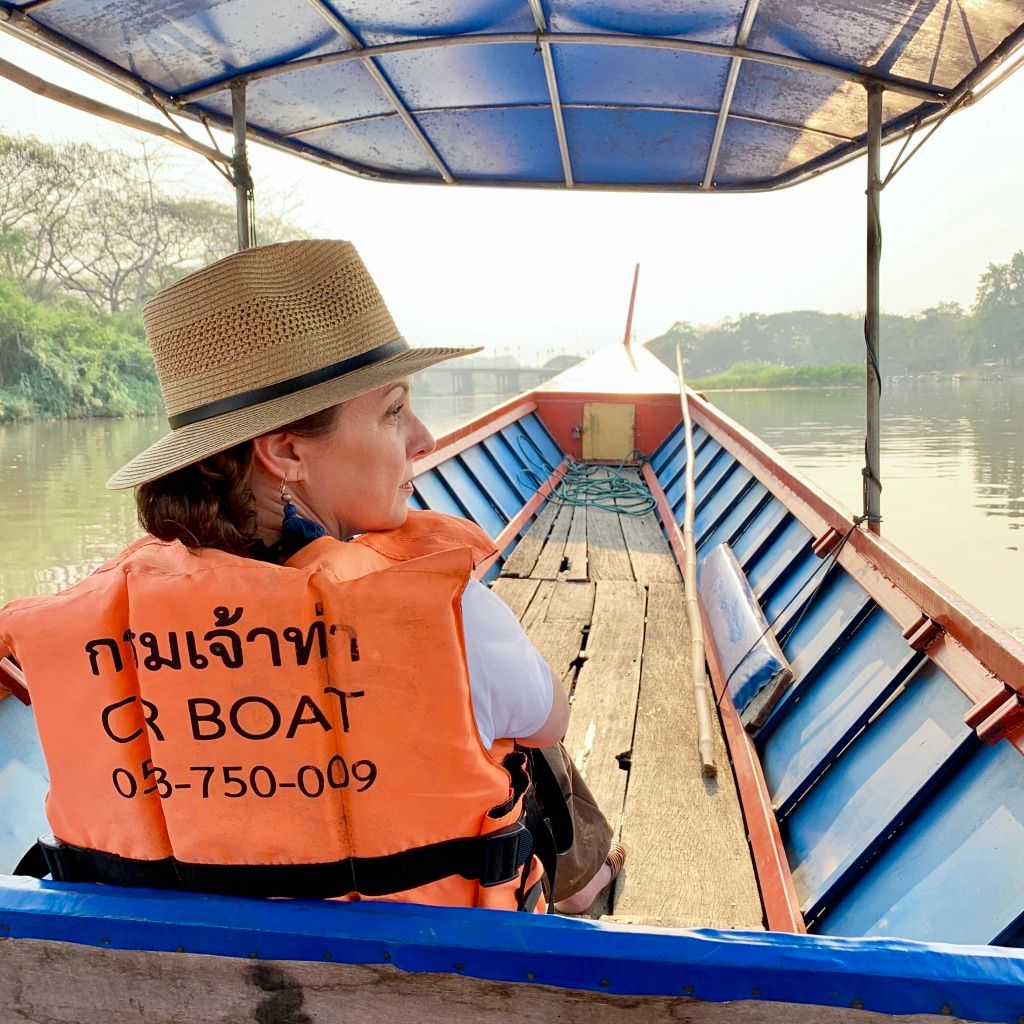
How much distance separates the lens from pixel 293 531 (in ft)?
3.95

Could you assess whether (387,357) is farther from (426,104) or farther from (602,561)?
(602,561)

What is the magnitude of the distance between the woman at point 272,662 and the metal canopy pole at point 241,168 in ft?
7.28

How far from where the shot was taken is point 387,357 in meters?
1.30

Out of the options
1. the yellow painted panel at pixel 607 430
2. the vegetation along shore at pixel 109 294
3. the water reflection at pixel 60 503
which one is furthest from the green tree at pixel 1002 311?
the yellow painted panel at pixel 607 430

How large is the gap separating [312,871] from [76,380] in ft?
114

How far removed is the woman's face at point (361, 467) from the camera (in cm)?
124

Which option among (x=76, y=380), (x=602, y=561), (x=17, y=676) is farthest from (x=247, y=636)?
(x=76, y=380)

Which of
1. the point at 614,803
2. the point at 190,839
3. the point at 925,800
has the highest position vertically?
the point at 190,839

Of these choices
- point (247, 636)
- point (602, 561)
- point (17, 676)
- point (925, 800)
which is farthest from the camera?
point (602, 561)

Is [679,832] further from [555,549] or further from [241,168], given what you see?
[555,549]

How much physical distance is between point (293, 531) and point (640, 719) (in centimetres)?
209

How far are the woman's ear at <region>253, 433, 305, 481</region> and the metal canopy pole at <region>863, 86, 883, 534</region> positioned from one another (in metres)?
2.30

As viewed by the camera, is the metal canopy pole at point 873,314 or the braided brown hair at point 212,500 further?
the metal canopy pole at point 873,314

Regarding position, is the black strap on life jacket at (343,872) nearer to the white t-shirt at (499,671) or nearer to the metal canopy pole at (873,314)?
the white t-shirt at (499,671)
